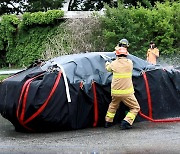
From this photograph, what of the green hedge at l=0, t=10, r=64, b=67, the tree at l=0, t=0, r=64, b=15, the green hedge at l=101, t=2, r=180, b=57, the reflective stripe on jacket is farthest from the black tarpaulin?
the tree at l=0, t=0, r=64, b=15

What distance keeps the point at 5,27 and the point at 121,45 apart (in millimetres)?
16657

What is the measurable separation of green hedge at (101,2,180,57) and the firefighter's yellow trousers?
13.0 meters

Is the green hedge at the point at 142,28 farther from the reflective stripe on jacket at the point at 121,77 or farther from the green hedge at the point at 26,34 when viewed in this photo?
the reflective stripe on jacket at the point at 121,77

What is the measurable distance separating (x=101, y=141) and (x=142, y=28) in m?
14.7

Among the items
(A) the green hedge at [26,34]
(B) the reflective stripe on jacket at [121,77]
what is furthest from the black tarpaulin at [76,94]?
(A) the green hedge at [26,34]

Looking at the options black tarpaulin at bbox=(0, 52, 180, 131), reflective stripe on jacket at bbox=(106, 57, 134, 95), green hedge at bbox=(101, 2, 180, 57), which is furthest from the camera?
green hedge at bbox=(101, 2, 180, 57)

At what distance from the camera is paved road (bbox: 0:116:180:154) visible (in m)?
6.38

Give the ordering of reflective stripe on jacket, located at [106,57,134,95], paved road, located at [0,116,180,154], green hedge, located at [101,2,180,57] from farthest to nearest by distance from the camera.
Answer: green hedge, located at [101,2,180,57]
reflective stripe on jacket, located at [106,57,134,95]
paved road, located at [0,116,180,154]

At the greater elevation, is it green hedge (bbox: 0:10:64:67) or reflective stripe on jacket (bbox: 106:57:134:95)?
reflective stripe on jacket (bbox: 106:57:134:95)

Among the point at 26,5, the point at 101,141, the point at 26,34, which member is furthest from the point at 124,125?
the point at 26,5

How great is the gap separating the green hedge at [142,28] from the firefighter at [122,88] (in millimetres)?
12884

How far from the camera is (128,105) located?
7.78 meters

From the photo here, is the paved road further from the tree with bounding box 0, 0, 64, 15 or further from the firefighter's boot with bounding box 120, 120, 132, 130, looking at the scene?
the tree with bounding box 0, 0, 64, 15

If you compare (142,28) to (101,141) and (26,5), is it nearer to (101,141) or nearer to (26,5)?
(26,5)
